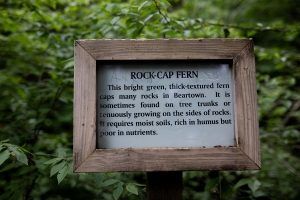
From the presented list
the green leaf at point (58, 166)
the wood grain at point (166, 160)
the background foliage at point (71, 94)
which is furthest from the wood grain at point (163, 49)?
the green leaf at point (58, 166)

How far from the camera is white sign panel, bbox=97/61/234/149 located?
0.98 meters

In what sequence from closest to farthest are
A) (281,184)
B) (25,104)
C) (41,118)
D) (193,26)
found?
(193,26) < (41,118) < (25,104) < (281,184)

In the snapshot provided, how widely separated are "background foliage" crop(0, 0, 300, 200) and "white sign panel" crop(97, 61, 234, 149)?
28cm

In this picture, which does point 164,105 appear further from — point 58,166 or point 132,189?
point 58,166

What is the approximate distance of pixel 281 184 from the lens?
2.37 m

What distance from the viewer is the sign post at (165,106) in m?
0.95

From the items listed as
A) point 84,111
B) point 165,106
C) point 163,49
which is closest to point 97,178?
point 84,111

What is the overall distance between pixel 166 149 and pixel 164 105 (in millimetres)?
172

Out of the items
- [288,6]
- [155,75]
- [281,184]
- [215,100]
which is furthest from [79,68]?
[288,6]

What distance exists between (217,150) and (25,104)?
173 centimetres

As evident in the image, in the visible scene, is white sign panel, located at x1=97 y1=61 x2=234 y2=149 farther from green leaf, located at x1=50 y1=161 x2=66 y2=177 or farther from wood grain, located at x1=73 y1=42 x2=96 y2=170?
green leaf, located at x1=50 y1=161 x2=66 y2=177

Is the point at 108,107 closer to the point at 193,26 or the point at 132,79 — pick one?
the point at 132,79

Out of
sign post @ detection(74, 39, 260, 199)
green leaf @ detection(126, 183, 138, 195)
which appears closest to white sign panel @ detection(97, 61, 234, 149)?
sign post @ detection(74, 39, 260, 199)

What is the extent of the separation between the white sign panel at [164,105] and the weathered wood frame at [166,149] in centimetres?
3
